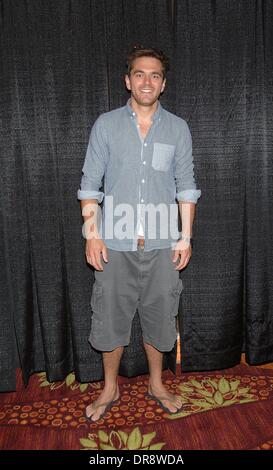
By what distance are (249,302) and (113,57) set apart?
62.7 inches

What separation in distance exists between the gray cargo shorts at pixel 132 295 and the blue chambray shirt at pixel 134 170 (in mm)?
68

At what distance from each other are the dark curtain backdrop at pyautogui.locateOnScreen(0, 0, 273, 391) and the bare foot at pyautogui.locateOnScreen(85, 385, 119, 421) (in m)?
0.26

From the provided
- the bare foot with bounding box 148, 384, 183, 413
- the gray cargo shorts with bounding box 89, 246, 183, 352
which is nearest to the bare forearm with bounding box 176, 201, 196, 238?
the gray cargo shorts with bounding box 89, 246, 183, 352

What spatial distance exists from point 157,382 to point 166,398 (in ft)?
0.31

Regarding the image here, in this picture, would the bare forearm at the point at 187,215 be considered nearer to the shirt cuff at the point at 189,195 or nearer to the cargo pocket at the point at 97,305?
the shirt cuff at the point at 189,195

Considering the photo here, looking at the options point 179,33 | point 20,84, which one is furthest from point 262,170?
point 20,84

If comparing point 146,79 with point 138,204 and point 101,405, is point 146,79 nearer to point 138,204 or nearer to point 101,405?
point 138,204

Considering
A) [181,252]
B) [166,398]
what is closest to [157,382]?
[166,398]

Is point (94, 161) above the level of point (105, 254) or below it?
above

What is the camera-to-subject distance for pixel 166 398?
7.11 ft

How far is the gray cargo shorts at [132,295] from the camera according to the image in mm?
1954

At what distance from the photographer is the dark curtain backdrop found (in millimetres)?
2086

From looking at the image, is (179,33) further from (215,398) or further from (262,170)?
(215,398)

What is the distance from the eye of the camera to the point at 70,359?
2.45 m
